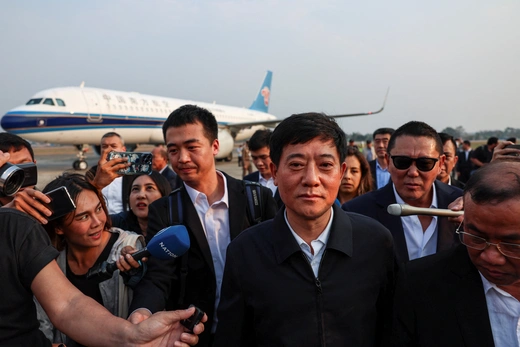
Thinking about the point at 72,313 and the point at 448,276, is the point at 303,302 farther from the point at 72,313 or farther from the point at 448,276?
the point at 72,313

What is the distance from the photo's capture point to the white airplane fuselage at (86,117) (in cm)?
1805

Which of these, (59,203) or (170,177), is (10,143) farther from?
(170,177)

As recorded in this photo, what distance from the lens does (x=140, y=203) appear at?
4000 mm

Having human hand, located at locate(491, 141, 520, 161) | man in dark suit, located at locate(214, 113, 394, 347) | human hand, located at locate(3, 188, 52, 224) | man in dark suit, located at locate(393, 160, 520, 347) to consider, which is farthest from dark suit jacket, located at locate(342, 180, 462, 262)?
human hand, located at locate(3, 188, 52, 224)

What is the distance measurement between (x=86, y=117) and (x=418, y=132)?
1838 cm

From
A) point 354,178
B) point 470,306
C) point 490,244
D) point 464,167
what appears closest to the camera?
point 490,244

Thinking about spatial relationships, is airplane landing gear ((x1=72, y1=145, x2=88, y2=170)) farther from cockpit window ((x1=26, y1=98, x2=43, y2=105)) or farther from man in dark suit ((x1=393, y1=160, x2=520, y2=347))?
man in dark suit ((x1=393, y1=160, x2=520, y2=347))

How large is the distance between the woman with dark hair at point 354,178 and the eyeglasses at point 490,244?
125 inches

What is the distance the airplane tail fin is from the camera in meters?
39.8

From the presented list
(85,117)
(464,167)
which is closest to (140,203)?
(464,167)

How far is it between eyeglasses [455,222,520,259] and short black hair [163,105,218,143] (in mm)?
1758

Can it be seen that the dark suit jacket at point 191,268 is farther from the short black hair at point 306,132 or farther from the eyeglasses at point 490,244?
the eyeglasses at point 490,244

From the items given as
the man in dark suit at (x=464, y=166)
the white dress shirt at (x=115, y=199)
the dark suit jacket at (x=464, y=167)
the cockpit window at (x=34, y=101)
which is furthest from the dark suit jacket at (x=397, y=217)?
the cockpit window at (x=34, y=101)

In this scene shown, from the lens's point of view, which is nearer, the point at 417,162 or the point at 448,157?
the point at 417,162
